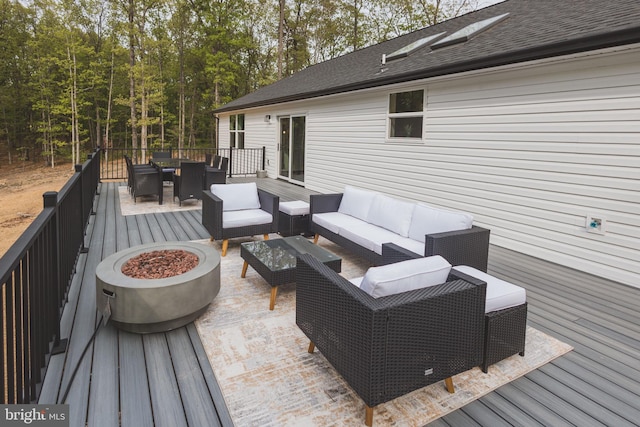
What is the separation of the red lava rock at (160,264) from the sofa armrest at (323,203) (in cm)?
196

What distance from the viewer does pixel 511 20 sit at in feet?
19.7

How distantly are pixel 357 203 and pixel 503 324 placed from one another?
8.73 ft

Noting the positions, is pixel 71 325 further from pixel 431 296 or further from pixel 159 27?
pixel 159 27

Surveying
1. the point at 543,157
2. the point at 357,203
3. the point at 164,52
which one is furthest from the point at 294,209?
the point at 164,52

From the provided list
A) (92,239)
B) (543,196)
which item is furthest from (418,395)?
(92,239)

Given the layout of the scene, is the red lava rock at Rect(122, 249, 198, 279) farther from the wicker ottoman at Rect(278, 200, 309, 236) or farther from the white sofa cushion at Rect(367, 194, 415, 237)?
the white sofa cushion at Rect(367, 194, 415, 237)

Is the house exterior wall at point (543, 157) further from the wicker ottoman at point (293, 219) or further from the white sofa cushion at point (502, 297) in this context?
the wicker ottoman at point (293, 219)

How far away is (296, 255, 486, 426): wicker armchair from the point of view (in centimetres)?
175

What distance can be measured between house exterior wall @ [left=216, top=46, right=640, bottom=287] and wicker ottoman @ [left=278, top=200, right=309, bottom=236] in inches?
95.6

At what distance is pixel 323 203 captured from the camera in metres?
4.84

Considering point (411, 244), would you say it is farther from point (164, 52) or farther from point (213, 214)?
point (164, 52)

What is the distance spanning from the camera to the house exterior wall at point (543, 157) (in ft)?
12.3

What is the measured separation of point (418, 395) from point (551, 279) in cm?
265

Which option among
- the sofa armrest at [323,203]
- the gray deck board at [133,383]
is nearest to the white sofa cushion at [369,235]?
the sofa armrest at [323,203]
